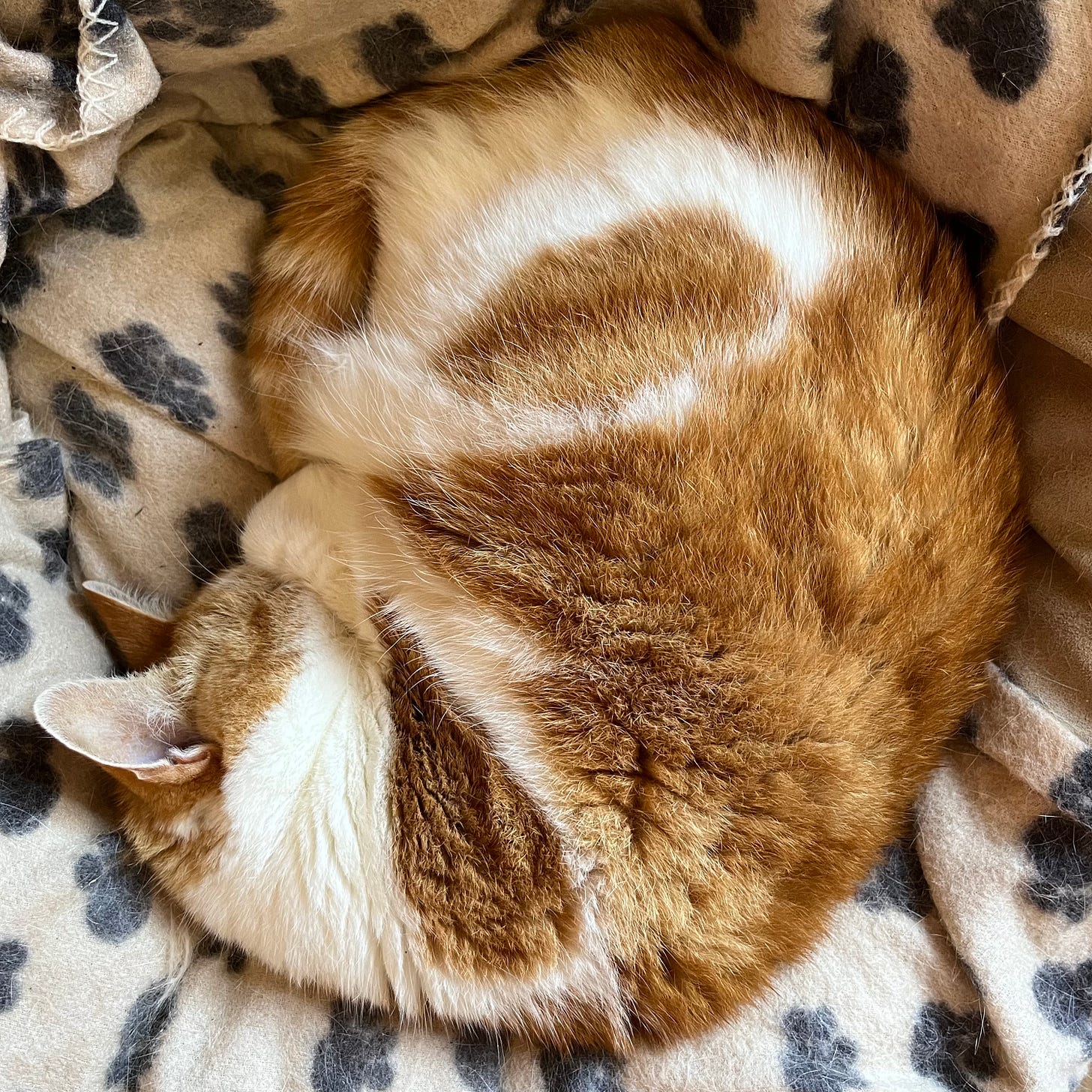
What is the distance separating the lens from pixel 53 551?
1152mm

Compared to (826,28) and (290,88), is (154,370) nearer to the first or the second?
(290,88)

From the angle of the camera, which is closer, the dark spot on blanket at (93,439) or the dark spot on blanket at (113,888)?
the dark spot on blanket at (113,888)

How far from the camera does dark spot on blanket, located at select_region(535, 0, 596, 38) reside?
3.24 ft

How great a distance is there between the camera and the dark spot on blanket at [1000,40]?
85 centimetres

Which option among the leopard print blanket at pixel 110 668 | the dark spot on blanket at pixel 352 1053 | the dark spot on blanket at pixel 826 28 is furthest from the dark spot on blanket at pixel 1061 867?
the dark spot on blanket at pixel 826 28

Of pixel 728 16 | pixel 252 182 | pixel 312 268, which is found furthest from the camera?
pixel 252 182

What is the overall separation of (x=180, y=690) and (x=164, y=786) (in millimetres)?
100

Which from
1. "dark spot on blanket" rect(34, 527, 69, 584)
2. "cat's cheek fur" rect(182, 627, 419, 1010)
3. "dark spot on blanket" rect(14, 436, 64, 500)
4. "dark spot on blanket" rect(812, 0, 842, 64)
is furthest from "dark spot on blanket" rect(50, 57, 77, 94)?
"dark spot on blanket" rect(812, 0, 842, 64)

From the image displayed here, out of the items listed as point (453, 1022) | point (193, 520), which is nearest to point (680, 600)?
A: point (453, 1022)

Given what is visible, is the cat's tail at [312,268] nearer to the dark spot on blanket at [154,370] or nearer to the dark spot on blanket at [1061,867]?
the dark spot on blanket at [154,370]

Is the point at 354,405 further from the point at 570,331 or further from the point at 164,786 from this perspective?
the point at 164,786

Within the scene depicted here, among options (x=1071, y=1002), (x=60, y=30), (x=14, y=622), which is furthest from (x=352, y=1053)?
(x=60, y=30)

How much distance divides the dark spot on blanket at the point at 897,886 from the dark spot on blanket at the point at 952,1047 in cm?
10

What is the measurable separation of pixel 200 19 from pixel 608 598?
2.29ft
